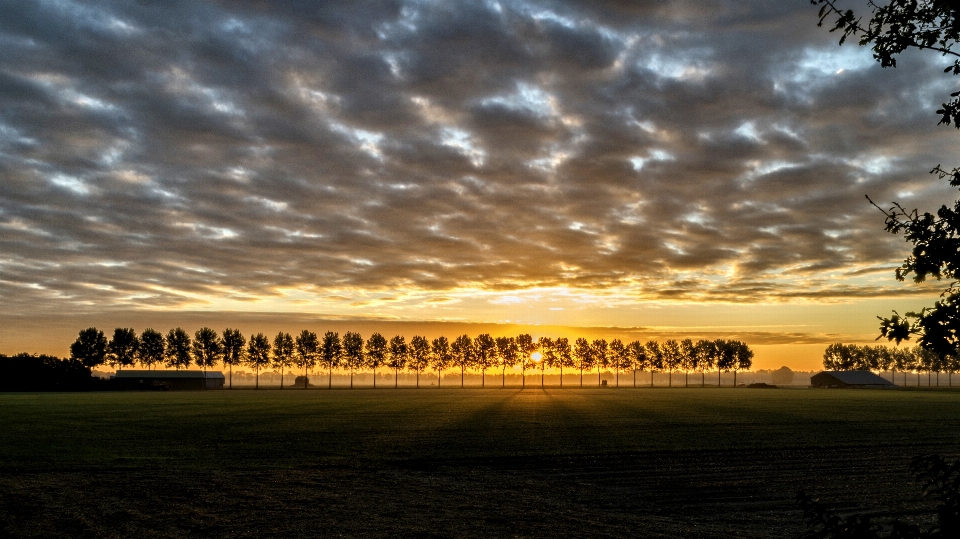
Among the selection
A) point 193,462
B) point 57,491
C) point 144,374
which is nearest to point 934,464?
point 57,491

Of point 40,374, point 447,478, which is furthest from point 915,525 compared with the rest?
point 40,374

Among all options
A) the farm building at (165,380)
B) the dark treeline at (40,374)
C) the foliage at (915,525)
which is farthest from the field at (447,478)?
the farm building at (165,380)

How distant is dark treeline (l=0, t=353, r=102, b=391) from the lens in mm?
150375

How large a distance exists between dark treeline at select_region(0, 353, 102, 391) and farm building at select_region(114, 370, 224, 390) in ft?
47.9

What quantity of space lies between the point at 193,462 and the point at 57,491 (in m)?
7.26

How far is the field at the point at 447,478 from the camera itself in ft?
61.6

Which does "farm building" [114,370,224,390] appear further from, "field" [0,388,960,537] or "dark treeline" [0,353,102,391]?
"field" [0,388,960,537]

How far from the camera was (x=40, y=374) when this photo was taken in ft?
502

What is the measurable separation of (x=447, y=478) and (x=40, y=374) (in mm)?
162892

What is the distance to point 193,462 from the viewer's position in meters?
29.9

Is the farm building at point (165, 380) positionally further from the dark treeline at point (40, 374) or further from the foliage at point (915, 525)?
the foliage at point (915, 525)

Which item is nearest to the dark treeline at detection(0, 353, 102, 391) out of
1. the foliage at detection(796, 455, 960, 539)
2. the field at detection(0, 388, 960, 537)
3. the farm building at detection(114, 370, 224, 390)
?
the farm building at detection(114, 370, 224, 390)

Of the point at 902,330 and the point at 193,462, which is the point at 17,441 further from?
the point at 902,330

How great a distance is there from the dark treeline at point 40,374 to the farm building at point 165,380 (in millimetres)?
14612
